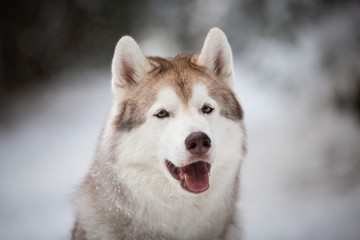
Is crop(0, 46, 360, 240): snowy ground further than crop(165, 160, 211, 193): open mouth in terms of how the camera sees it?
Yes

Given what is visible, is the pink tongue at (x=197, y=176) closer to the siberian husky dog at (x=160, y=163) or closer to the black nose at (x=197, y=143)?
the siberian husky dog at (x=160, y=163)

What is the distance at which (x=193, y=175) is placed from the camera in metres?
2.16

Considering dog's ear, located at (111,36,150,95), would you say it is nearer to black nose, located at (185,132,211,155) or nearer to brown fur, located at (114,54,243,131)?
brown fur, located at (114,54,243,131)

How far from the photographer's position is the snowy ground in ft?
12.9

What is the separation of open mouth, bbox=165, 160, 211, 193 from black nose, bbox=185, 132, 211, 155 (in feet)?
0.60

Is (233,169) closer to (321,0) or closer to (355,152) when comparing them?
(355,152)

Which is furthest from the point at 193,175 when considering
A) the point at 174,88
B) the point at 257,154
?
the point at 257,154

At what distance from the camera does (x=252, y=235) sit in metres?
3.61

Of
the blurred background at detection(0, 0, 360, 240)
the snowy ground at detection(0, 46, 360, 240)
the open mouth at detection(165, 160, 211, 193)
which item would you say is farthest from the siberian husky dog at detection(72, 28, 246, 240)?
the blurred background at detection(0, 0, 360, 240)

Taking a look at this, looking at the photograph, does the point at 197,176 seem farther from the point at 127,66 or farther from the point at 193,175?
the point at 127,66

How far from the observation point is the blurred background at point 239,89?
14.5 ft

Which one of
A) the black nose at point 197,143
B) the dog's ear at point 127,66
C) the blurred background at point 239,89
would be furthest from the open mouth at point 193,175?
the blurred background at point 239,89

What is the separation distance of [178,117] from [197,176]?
35 cm

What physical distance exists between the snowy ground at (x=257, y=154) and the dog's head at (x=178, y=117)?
1670 millimetres
